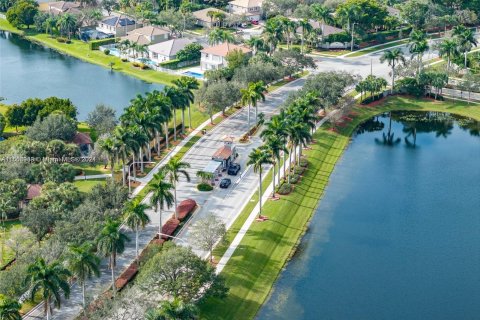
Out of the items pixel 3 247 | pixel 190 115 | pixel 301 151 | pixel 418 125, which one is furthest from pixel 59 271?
pixel 418 125

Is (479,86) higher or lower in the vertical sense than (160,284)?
higher

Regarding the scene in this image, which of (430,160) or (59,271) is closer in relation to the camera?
(59,271)

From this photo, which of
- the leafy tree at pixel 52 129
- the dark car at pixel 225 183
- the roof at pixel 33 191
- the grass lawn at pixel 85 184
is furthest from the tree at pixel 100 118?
the dark car at pixel 225 183

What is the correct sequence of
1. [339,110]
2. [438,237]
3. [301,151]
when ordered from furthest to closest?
[339,110] → [301,151] → [438,237]

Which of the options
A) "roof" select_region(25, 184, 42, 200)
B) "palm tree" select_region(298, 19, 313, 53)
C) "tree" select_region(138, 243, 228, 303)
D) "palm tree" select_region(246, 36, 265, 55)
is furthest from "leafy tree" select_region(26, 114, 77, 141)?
"palm tree" select_region(298, 19, 313, 53)

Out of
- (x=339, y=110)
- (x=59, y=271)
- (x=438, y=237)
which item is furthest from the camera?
(x=339, y=110)

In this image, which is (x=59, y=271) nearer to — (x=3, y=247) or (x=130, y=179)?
(x=3, y=247)
